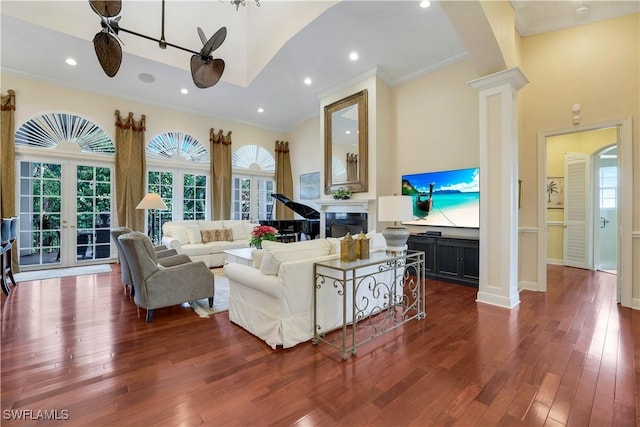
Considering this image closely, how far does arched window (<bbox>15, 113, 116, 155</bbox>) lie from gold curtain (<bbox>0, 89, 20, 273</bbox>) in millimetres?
182

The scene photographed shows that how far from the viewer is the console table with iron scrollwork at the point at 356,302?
8.75 ft

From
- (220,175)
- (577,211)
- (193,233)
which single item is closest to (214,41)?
(193,233)

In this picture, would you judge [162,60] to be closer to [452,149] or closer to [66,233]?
[66,233]

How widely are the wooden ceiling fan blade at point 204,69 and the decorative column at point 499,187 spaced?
3.34m

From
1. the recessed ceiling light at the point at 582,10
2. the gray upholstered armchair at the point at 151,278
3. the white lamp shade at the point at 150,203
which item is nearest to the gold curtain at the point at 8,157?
the white lamp shade at the point at 150,203

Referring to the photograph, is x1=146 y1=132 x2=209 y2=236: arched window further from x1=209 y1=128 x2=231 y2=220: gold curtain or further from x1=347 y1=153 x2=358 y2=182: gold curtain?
x1=347 y1=153 x2=358 y2=182: gold curtain

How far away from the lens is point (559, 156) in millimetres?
6469

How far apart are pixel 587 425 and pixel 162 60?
7.29 metres

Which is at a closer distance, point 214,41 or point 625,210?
point 214,41

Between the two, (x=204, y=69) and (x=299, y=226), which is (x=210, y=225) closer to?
Answer: (x=299, y=226)

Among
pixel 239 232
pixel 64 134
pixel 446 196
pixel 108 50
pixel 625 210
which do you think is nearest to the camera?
pixel 108 50

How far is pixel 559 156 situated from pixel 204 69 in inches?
288

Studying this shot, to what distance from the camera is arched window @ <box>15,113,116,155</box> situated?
5633 mm

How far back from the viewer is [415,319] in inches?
133
